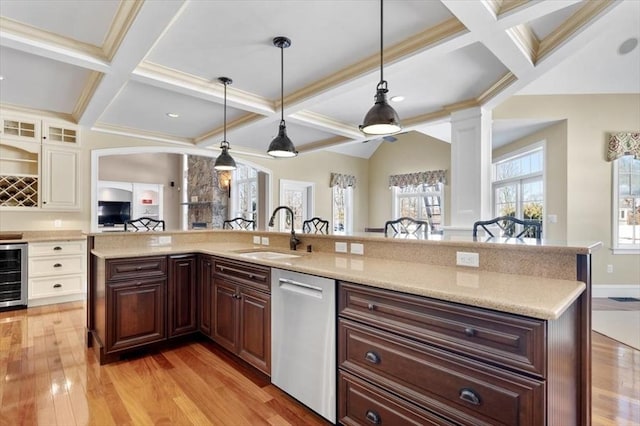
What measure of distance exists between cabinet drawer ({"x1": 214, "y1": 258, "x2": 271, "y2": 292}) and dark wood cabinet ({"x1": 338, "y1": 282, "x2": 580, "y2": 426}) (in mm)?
703

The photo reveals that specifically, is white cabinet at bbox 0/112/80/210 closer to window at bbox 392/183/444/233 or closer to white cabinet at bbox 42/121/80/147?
white cabinet at bbox 42/121/80/147

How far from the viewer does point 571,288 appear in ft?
4.52

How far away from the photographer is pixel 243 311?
249cm

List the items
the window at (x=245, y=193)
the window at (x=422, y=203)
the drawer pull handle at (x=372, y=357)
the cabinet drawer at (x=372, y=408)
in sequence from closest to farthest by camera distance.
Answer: the cabinet drawer at (x=372, y=408) → the drawer pull handle at (x=372, y=357) → the window at (x=422, y=203) → the window at (x=245, y=193)

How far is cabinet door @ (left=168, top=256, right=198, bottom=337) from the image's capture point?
2943 millimetres

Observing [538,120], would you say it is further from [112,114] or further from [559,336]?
[112,114]

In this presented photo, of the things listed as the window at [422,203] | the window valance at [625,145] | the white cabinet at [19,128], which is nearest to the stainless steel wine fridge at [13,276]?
the white cabinet at [19,128]

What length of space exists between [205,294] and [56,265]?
9.74 ft

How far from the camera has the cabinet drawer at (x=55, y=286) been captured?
4297 millimetres

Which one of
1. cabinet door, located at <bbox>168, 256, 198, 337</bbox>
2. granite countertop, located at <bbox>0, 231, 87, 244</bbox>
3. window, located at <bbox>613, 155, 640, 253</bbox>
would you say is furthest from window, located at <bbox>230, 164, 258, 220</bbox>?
window, located at <bbox>613, 155, 640, 253</bbox>

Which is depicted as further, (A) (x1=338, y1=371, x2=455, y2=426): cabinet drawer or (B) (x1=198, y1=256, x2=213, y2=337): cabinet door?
(B) (x1=198, y1=256, x2=213, y2=337): cabinet door

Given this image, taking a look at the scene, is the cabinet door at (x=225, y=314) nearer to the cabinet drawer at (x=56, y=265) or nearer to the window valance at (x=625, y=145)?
the cabinet drawer at (x=56, y=265)

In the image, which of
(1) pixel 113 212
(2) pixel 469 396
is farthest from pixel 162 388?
(1) pixel 113 212

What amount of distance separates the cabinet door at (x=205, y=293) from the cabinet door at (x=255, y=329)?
1.80 feet
